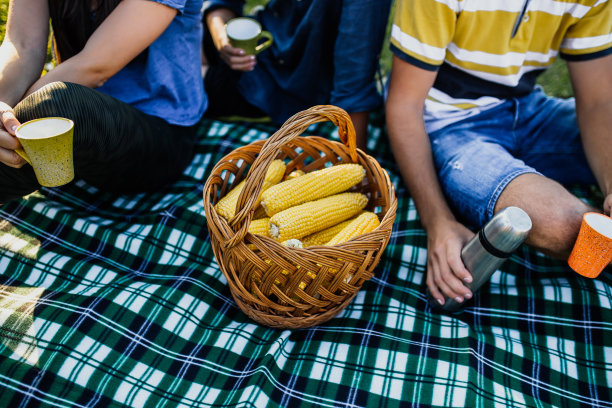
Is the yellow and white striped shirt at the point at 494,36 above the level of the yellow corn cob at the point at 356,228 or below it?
above

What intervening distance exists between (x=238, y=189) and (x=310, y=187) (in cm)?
26

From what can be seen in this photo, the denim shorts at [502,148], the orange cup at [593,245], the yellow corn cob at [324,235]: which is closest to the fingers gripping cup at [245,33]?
the denim shorts at [502,148]

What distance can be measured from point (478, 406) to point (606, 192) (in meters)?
0.94

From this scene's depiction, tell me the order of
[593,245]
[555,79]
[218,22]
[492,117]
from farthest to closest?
[555,79], [218,22], [492,117], [593,245]

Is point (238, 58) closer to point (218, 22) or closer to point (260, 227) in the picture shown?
point (218, 22)

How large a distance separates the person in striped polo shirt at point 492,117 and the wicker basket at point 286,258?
313 millimetres

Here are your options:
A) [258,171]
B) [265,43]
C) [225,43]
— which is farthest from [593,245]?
[225,43]

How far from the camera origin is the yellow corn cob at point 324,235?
145 cm

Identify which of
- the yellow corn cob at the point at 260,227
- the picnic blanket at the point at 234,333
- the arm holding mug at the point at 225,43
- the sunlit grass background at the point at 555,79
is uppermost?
the arm holding mug at the point at 225,43

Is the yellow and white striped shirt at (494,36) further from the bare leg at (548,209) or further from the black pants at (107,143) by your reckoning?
the black pants at (107,143)

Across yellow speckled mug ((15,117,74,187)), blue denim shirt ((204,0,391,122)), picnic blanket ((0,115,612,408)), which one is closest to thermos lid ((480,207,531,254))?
picnic blanket ((0,115,612,408))

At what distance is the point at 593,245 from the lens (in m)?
1.24

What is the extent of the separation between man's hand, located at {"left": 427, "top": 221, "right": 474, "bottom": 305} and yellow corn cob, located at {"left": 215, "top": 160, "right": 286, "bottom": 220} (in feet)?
2.09

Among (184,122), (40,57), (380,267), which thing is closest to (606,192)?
(380,267)
